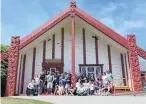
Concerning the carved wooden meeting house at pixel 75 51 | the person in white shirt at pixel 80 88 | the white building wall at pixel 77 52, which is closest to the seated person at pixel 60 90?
the person in white shirt at pixel 80 88

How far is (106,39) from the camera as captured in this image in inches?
798

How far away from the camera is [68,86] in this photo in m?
16.5

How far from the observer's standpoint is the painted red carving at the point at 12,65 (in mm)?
16719

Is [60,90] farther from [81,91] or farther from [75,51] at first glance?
[75,51]

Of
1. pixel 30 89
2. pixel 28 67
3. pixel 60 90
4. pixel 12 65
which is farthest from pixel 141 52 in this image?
pixel 12 65

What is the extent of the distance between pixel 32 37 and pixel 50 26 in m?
1.52

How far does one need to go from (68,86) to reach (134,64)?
4775 millimetres

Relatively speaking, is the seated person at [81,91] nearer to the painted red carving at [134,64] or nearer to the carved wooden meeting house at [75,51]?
the carved wooden meeting house at [75,51]

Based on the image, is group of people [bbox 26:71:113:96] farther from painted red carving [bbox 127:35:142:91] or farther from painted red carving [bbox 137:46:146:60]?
painted red carving [bbox 137:46:146:60]

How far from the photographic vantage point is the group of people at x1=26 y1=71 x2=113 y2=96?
15953 millimetres

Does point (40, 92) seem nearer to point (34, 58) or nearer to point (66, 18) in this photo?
point (34, 58)

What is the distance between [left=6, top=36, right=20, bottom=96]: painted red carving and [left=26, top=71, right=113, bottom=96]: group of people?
46.3 inches

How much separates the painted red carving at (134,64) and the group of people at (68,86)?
1.60 meters

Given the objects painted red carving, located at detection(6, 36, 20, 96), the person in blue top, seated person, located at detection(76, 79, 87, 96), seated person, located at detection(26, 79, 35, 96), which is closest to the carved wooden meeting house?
painted red carving, located at detection(6, 36, 20, 96)
